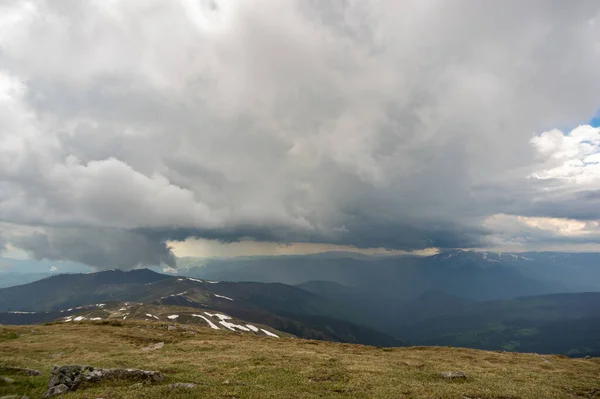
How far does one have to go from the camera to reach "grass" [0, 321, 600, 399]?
2456cm

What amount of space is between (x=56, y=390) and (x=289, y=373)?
2001 centimetres

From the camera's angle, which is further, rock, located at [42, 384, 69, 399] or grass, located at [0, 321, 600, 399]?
grass, located at [0, 321, 600, 399]

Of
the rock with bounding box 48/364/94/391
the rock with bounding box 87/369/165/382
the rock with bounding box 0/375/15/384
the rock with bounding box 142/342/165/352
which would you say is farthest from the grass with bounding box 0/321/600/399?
the rock with bounding box 142/342/165/352

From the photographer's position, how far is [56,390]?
22141mm

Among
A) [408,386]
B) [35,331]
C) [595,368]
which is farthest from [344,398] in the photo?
[35,331]

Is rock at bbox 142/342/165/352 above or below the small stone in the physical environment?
below

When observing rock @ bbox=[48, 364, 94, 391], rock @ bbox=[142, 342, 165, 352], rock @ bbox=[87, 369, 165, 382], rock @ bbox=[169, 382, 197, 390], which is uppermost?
rock @ bbox=[48, 364, 94, 391]

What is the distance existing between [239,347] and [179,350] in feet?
31.5

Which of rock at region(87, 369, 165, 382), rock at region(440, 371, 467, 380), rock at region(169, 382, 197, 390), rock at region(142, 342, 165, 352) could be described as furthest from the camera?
rock at region(142, 342, 165, 352)

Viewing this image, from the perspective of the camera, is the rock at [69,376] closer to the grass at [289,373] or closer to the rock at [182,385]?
the grass at [289,373]

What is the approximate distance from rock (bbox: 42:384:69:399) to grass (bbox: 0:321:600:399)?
3.46 ft

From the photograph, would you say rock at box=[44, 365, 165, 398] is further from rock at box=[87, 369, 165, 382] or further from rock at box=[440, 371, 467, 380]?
rock at box=[440, 371, 467, 380]

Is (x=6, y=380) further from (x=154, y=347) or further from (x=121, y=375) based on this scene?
(x=154, y=347)

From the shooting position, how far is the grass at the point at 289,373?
24562mm
